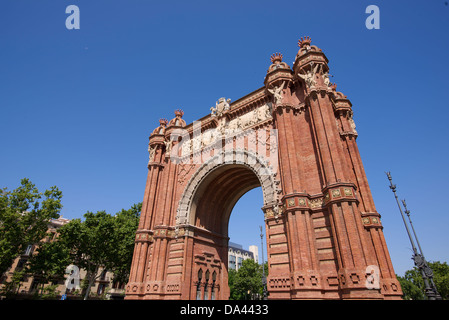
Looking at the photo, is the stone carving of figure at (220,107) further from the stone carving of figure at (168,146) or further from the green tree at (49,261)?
the green tree at (49,261)

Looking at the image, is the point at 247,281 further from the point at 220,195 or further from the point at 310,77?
the point at 310,77

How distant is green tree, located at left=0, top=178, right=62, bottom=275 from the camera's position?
2421cm

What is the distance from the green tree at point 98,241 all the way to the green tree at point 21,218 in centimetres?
330

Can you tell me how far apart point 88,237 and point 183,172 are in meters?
17.2

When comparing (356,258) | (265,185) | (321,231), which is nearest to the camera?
(356,258)

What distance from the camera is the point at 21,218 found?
25922 mm

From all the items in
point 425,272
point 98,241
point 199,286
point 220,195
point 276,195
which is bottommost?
point 199,286

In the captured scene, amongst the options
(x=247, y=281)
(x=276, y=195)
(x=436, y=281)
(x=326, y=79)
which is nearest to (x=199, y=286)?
(x=276, y=195)

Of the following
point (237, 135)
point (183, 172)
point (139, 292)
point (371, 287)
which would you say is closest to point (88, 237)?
point (139, 292)

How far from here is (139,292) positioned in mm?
18641

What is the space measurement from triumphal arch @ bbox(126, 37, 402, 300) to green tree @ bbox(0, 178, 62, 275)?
1370cm

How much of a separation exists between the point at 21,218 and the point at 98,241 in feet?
27.5

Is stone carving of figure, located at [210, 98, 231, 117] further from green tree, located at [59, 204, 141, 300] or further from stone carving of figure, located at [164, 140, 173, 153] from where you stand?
green tree, located at [59, 204, 141, 300]
